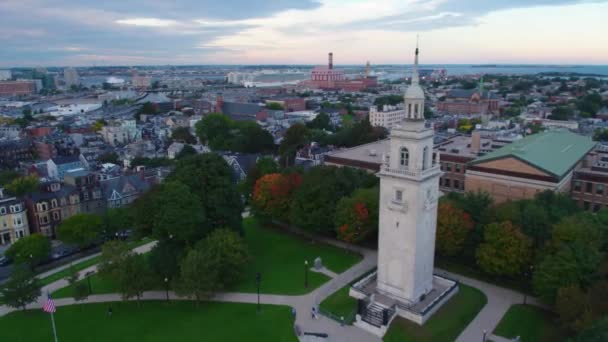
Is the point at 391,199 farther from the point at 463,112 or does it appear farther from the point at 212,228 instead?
the point at 463,112

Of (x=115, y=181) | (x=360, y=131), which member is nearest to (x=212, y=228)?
(x=115, y=181)

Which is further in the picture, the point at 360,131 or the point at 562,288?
the point at 360,131

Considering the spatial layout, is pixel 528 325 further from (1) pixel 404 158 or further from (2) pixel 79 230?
(2) pixel 79 230

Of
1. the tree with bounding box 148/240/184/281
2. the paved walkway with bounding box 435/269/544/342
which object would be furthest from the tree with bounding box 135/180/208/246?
the paved walkway with bounding box 435/269/544/342

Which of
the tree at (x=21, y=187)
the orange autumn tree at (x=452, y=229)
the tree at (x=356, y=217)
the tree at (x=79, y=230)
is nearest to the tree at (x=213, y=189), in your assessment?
the tree at (x=356, y=217)

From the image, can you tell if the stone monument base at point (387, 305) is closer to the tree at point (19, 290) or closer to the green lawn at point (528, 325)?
the green lawn at point (528, 325)

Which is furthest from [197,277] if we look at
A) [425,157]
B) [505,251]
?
[505,251]

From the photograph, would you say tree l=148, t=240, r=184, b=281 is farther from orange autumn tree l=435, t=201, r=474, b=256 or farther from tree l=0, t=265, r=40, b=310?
orange autumn tree l=435, t=201, r=474, b=256
